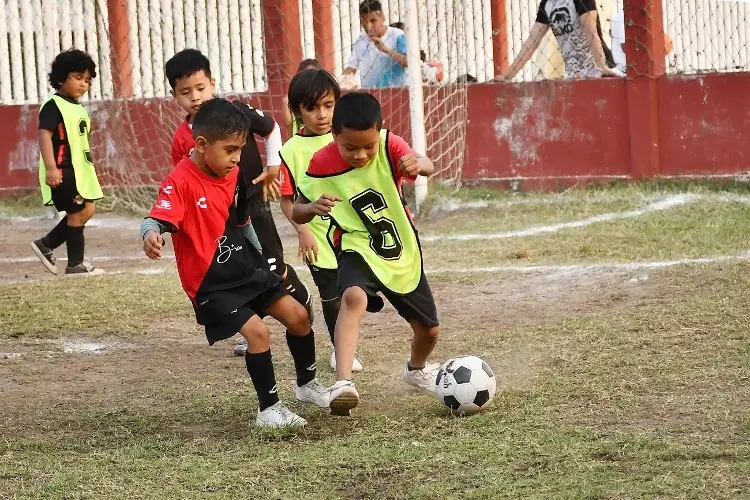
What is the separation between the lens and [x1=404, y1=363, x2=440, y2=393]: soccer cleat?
484 centimetres

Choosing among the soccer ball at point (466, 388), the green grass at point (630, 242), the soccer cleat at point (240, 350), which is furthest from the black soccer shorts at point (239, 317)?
the green grass at point (630, 242)

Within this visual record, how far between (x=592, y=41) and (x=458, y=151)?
4.95 feet

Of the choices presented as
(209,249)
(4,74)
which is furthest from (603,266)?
(4,74)

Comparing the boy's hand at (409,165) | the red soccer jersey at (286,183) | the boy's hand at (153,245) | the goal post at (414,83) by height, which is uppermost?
the goal post at (414,83)

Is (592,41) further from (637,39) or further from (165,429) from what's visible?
(165,429)

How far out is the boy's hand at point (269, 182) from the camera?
5.64m

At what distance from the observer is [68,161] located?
8.34m

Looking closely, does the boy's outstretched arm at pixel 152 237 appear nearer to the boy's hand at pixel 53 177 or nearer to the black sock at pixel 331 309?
the black sock at pixel 331 309

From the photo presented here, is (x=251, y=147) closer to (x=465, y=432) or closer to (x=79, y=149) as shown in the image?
(x=465, y=432)

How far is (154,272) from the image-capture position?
27.4 feet

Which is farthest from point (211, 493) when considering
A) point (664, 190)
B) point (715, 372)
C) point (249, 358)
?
point (664, 190)

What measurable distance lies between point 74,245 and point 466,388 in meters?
4.77

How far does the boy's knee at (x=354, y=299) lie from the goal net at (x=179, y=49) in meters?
6.21

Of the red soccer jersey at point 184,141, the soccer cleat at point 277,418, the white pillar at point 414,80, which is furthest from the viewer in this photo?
the white pillar at point 414,80
